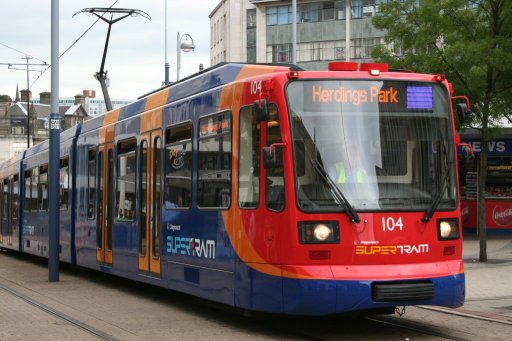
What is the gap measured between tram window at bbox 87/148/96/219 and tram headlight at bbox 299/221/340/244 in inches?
317

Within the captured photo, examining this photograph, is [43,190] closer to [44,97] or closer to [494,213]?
[494,213]

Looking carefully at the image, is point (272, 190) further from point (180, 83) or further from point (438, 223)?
point (180, 83)

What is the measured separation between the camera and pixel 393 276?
897 cm

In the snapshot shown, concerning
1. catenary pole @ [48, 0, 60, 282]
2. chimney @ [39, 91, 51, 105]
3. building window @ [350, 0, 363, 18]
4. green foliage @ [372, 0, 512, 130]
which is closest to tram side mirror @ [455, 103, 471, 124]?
green foliage @ [372, 0, 512, 130]

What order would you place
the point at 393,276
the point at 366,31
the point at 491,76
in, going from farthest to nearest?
the point at 366,31, the point at 491,76, the point at 393,276

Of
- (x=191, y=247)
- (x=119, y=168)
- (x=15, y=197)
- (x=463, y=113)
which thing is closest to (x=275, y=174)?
(x=463, y=113)

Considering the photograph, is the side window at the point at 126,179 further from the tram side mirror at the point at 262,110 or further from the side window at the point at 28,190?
the side window at the point at 28,190

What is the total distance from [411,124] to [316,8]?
55166 millimetres

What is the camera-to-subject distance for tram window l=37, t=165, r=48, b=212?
811 inches

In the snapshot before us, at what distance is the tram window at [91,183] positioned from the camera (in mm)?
16281

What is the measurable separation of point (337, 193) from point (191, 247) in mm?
2852

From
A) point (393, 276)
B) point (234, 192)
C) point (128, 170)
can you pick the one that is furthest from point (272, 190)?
point (128, 170)

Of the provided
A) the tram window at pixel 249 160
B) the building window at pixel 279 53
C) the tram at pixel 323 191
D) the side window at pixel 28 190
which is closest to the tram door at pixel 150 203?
the tram at pixel 323 191

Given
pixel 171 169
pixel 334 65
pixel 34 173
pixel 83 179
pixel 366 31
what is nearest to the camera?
pixel 334 65
